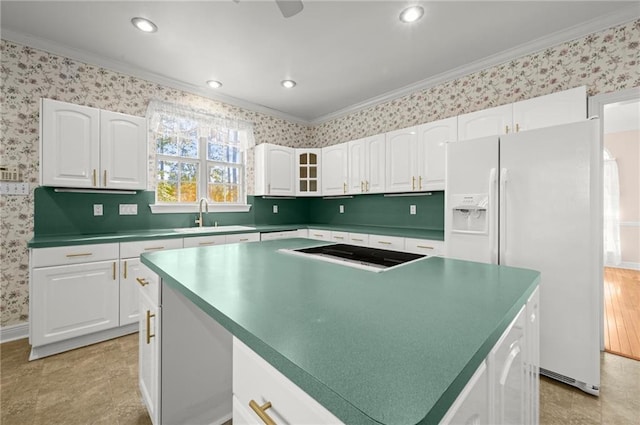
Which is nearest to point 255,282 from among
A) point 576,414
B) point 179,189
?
point 576,414

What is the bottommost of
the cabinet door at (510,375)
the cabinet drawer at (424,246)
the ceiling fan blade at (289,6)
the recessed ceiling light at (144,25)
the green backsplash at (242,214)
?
the cabinet door at (510,375)

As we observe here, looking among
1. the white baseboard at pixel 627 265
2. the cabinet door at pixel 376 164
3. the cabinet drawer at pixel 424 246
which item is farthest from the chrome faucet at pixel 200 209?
the white baseboard at pixel 627 265

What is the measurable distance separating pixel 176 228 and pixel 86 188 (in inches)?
37.1

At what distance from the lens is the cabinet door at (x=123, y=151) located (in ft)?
8.55

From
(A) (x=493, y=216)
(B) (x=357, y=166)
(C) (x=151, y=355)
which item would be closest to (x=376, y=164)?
(B) (x=357, y=166)

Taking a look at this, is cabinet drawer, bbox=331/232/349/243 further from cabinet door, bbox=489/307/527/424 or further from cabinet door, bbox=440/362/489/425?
cabinet door, bbox=440/362/489/425

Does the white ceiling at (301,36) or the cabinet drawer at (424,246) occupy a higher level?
the white ceiling at (301,36)

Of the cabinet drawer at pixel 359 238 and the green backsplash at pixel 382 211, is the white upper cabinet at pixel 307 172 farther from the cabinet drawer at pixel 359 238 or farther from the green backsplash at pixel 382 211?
the cabinet drawer at pixel 359 238

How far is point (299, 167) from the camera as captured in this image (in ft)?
13.9

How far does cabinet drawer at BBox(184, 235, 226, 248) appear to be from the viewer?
2875 mm

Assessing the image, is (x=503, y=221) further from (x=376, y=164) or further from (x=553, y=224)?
(x=376, y=164)

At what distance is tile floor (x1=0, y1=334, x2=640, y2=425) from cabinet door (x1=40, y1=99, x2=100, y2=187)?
4.71 feet

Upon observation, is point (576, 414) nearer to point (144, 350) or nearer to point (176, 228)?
point (144, 350)

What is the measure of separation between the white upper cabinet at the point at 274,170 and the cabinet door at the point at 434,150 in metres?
1.88
